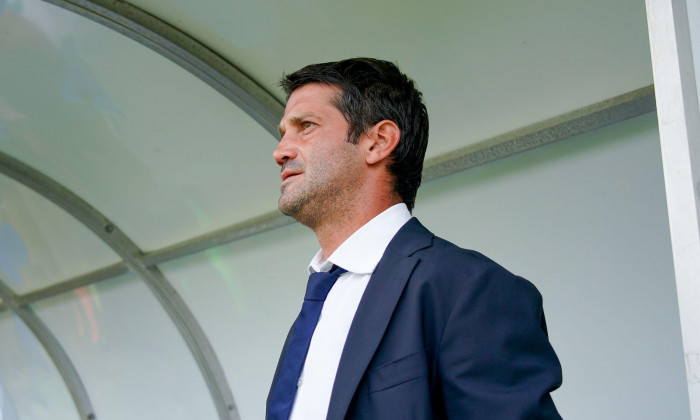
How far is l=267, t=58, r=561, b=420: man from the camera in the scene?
1579mm

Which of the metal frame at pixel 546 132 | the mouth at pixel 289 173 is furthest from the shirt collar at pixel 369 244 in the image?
the metal frame at pixel 546 132

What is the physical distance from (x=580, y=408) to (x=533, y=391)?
1980 mm

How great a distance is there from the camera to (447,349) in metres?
1.62

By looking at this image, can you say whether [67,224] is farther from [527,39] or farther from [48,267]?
[527,39]

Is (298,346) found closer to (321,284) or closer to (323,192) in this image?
(321,284)

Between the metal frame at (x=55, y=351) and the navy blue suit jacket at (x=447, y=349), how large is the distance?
525cm

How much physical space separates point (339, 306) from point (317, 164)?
0.43m

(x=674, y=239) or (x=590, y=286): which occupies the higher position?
(x=590, y=286)

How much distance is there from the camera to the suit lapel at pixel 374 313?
1.63 m

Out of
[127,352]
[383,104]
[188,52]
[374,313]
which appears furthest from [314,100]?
[127,352]

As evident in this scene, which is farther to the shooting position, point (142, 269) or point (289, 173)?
point (142, 269)

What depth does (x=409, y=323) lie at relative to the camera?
167cm

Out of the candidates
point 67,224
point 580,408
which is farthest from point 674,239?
point 67,224

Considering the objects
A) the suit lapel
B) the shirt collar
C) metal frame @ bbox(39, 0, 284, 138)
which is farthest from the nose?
metal frame @ bbox(39, 0, 284, 138)
